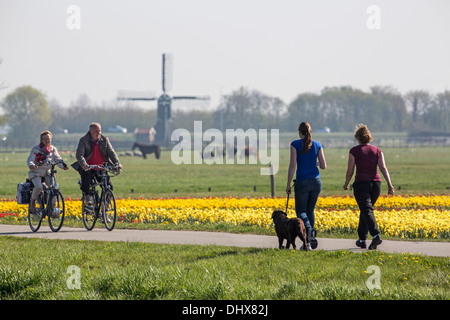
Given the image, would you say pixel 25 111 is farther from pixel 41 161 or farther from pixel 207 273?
pixel 207 273

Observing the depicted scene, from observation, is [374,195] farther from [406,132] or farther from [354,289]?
[406,132]

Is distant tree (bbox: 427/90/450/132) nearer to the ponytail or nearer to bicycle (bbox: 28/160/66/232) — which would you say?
bicycle (bbox: 28/160/66/232)

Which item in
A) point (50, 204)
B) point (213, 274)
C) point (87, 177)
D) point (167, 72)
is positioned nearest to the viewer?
point (213, 274)

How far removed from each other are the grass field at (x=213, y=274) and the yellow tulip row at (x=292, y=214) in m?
3.04

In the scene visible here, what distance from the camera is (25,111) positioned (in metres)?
146

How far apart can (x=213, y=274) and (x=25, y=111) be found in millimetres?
144012

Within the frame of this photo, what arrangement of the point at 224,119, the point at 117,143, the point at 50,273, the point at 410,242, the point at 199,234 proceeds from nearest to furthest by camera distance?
the point at 50,273 < the point at 410,242 < the point at 199,234 < the point at 117,143 < the point at 224,119

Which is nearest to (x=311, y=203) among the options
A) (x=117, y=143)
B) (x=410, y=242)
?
(x=410, y=242)

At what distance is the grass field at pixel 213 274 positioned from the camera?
7.46 metres

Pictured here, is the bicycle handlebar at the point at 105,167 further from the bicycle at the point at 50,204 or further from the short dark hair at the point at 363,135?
the short dark hair at the point at 363,135

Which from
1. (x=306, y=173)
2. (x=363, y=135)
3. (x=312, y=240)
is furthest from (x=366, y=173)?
(x=312, y=240)

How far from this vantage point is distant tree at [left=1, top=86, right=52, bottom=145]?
477ft

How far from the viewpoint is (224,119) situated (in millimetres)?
157375

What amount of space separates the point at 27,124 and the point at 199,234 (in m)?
138
